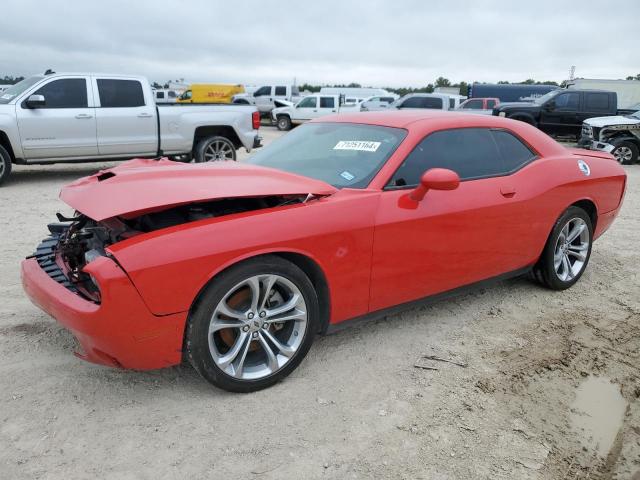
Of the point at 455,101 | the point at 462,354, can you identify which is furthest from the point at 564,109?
the point at 462,354

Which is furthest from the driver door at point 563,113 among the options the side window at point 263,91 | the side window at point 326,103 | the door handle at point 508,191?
the side window at point 263,91

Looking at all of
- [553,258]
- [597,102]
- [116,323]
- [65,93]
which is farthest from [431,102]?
[116,323]

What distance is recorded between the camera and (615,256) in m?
5.47

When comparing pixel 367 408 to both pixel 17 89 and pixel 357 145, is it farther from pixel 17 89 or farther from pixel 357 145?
pixel 17 89

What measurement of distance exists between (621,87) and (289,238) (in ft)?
104

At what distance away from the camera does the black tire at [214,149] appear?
31.9ft

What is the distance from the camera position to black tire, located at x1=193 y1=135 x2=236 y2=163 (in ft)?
31.9

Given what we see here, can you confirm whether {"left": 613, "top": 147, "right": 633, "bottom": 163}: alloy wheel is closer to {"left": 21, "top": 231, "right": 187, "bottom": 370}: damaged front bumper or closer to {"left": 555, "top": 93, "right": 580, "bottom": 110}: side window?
{"left": 555, "top": 93, "right": 580, "bottom": 110}: side window

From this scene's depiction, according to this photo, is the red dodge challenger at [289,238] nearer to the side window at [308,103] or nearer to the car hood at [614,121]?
the car hood at [614,121]

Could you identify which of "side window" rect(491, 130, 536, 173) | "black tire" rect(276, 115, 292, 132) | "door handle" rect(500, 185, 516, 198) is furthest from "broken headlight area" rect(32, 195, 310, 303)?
"black tire" rect(276, 115, 292, 132)

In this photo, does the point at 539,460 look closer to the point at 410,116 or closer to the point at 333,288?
the point at 333,288

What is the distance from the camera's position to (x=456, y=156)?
3.60 m

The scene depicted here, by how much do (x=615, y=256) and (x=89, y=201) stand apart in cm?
511

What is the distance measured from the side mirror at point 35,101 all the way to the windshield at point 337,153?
594 centimetres
